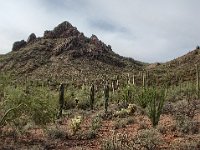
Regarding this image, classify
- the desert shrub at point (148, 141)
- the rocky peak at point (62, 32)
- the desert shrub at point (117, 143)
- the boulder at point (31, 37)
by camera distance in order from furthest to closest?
the boulder at point (31, 37), the rocky peak at point (62, 32), the desert shrub at point (148, 141), the desert shrub at point (117, 143)

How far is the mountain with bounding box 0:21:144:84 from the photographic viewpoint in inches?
2713

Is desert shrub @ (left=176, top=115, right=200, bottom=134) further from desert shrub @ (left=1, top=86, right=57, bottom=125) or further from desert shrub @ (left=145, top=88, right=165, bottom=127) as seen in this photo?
desert shrub @ (left=1, top=86, right=57, bottom=125)

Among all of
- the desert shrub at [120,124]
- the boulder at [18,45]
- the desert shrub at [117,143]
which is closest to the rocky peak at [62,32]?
the boulder at [18,45]

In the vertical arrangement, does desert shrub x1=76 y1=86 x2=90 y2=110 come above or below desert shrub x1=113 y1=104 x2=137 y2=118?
above

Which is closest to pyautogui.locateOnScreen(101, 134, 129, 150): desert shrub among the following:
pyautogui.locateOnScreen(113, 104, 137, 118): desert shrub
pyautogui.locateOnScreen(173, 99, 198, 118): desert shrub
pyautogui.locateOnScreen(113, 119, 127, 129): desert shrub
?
pyautogui.locateOnScreen(113, 119, 127, 129): desert shrub

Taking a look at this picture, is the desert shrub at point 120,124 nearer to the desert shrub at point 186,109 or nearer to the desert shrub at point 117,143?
the desert shrub at point 186,109

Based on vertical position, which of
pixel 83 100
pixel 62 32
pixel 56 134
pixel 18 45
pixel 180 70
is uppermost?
pixel 62 32

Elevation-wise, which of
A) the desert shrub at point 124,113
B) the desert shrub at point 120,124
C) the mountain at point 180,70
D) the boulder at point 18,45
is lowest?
the desert shrub at point 120,124

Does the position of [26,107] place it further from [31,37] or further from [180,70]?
[31,37]

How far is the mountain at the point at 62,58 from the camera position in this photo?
226 ft

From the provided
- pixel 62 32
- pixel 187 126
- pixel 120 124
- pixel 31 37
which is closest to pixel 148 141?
pixel 187 126

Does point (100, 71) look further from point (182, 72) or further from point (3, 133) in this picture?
point (3, 133)

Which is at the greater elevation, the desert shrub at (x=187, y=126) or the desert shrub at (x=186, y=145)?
the desert shrub at (x=187, y=126)

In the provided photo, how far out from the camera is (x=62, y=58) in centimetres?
7531
